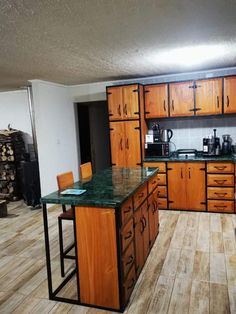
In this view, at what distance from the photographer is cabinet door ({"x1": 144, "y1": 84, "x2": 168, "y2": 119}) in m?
4.73

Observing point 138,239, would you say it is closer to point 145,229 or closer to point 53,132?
point 145,229

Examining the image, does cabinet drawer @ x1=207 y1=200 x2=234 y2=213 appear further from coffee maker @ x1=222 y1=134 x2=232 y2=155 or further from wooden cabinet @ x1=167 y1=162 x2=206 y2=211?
coffee maker @ x1=222 y1=134 x2=232 y2=155

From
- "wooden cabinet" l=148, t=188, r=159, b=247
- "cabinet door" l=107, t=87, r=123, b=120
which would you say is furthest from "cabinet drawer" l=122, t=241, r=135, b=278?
"cabinet door" l=107, t=87, r=123, b=120

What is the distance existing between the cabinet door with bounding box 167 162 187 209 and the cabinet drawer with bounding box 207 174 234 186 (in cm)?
41

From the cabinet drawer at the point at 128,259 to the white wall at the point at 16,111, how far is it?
4.36m

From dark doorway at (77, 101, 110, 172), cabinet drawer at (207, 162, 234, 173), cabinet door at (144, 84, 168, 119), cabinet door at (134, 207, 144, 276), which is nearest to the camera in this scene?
cabinet door at (134, 207, 144, 276)

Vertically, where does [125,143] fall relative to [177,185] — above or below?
above

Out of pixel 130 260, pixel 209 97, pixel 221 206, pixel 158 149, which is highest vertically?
pixel 209 97

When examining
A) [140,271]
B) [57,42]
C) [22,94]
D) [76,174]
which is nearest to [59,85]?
[22,94]

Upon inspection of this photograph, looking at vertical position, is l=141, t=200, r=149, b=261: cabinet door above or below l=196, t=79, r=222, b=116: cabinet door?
below

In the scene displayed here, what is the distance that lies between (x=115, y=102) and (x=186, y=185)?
1894 millimetres

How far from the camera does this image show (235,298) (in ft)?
7.52

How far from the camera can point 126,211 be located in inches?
89.4

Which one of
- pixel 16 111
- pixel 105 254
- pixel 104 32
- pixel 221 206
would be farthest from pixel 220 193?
pixel 16 111
